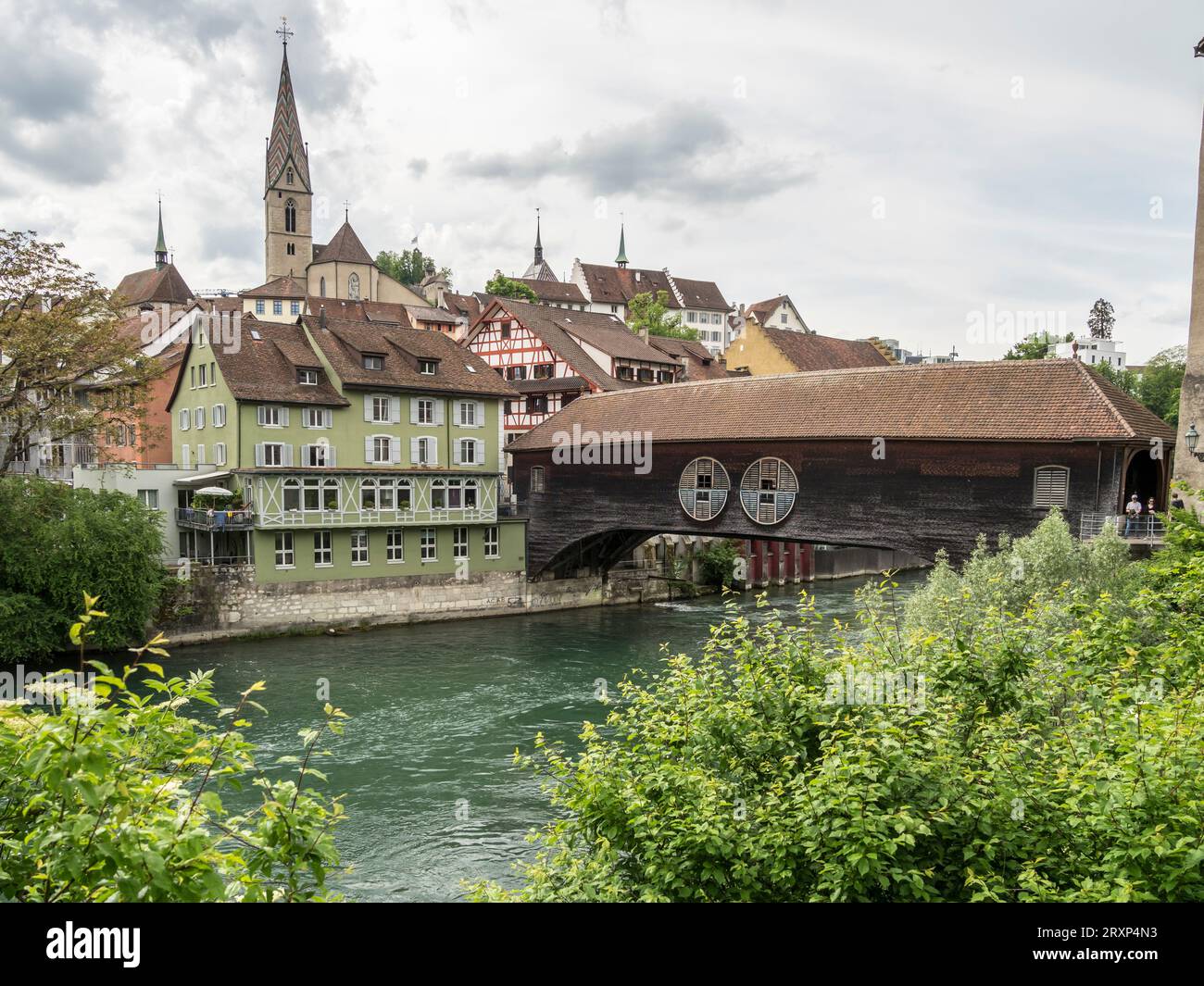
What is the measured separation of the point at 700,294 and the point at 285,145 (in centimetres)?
3336

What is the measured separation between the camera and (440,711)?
17812mm

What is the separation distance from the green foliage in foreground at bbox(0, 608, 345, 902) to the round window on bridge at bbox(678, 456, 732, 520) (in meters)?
21.1

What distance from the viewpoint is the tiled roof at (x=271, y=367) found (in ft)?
84.2

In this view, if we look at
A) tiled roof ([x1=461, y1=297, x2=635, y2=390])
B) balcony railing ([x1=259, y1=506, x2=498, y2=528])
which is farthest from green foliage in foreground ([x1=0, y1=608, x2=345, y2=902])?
tiled roof ([x1=461, y1=297, x2=635, y2=390])

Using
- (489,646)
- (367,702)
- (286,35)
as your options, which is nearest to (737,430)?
(489,646)

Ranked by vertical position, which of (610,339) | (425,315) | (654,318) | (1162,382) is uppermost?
(425,315)

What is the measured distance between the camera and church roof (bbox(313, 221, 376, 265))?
62.1 m

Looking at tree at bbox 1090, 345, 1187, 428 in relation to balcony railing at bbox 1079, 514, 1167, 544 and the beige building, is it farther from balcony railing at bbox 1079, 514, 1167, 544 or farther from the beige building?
balcony railing at bbox 1079, 514, 1167, 544

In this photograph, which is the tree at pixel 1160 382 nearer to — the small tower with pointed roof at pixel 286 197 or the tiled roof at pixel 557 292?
the tiled roof at pixel 557 292

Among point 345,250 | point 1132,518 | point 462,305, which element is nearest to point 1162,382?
point 1132,518

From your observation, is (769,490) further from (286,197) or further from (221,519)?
(286,197)

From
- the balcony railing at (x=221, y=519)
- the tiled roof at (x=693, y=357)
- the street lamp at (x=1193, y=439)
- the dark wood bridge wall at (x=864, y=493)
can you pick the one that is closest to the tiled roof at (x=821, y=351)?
the tiled roof at (x=693, y=357)
